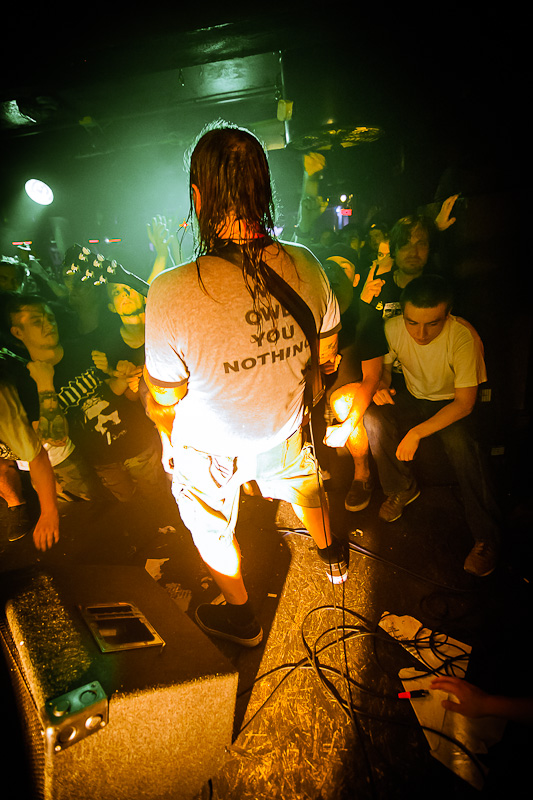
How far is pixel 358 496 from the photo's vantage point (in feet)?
9.80

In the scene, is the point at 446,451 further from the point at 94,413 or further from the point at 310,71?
the point at 310,71

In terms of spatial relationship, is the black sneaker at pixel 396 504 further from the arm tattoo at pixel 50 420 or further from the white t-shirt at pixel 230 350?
the arm tattoo at pixel 50 420

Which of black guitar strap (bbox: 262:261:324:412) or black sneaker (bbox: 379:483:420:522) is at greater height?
black guitar strap (bbox: 262:261:324:412)

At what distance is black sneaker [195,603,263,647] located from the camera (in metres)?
1.92

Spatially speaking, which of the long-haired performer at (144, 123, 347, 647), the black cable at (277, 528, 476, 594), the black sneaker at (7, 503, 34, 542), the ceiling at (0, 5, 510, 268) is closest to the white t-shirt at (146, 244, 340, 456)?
the long-haired performer at (144, 123, 347, 647)

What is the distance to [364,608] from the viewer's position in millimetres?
2125

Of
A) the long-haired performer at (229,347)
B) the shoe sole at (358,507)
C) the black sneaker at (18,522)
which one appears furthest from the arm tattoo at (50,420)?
the shoe sole at (358,507)

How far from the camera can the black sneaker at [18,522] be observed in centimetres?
295

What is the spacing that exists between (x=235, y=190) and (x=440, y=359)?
2.12m

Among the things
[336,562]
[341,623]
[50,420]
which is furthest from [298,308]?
[50,420]

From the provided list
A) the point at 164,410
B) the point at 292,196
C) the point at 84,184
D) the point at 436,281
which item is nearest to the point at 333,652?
the point at 164,410

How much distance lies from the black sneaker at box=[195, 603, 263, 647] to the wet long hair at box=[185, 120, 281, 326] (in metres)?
1.74

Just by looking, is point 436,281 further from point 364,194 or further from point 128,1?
point 364,194

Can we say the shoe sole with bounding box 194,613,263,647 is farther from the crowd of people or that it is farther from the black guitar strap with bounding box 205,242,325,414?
the black guitar strap with bounding box 205,242,325,414
